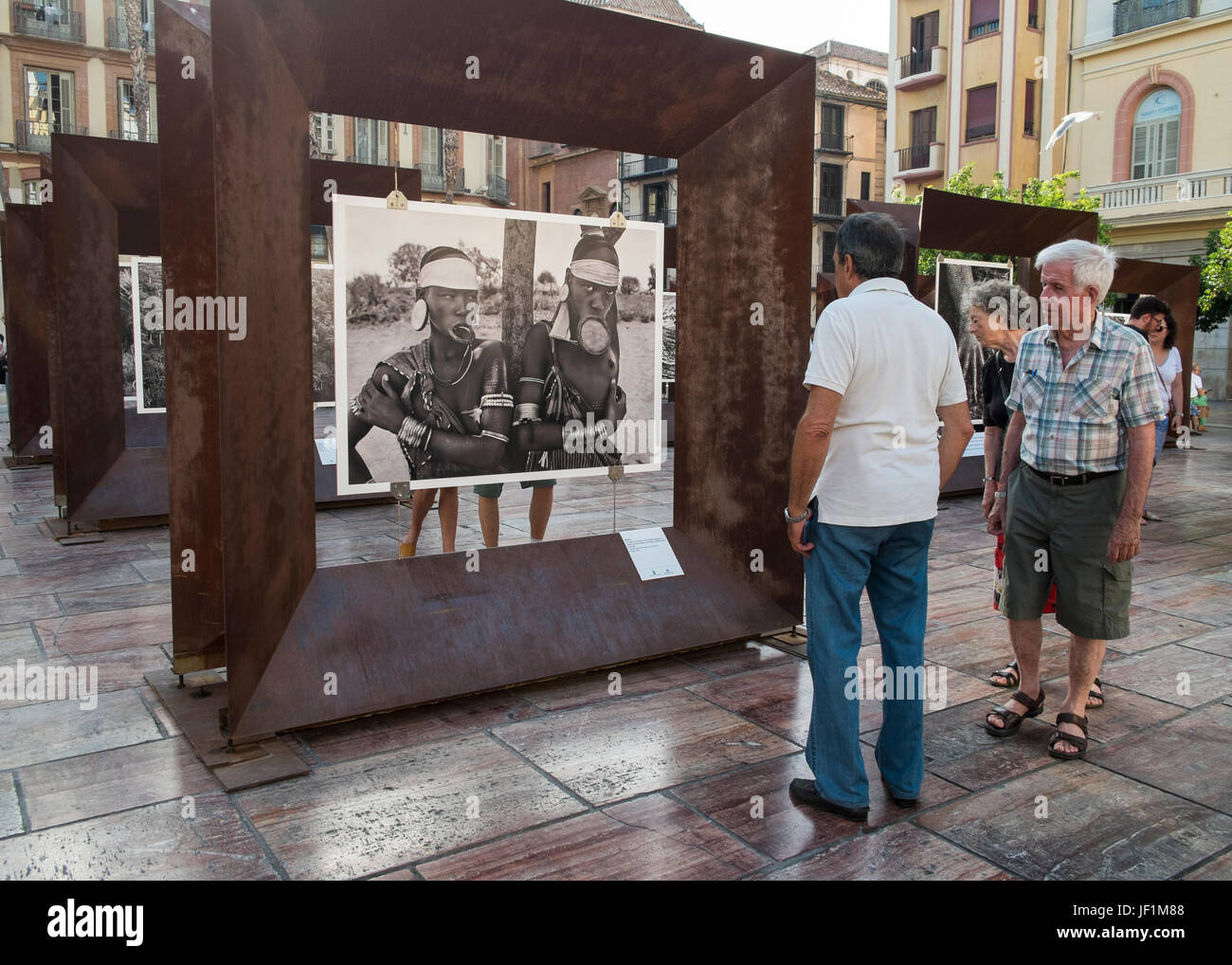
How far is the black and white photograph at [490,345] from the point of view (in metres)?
4.22

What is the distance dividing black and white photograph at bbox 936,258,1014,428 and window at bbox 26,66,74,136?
105ft

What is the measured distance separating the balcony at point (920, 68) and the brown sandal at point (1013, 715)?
33694 millimetres

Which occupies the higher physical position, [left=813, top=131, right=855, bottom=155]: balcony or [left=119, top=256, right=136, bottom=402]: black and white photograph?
[left=813, top=131, right=855, bottom=155]: balcony

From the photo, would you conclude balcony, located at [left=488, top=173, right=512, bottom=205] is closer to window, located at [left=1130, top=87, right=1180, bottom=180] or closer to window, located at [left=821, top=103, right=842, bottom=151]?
window, located at [left=821, top=103, right=842, bottom=151]

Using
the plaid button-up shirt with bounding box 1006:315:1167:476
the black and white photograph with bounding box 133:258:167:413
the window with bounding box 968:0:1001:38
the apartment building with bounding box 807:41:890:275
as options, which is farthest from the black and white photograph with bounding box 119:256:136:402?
the apartment building with bounding box 807:41:890:275

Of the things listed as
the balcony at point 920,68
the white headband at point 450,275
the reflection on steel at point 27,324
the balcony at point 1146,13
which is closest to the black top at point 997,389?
the white headband at point 450,275

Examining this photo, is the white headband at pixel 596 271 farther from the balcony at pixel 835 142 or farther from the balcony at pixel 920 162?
the balcony at pixel 835 142

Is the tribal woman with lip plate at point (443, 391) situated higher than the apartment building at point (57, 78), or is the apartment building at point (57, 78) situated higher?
the apartment building at point (57, 78)

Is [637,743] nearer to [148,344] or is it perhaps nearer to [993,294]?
[148,344]

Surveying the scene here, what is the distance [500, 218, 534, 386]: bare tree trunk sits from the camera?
452cm

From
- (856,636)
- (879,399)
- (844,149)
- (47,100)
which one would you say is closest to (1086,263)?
(879,399)

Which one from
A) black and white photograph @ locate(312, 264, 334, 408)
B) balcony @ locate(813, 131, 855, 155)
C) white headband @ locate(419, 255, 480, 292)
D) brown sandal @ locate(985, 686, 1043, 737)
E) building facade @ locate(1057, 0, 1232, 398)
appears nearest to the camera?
brown sandal @ locate(985, 686, 1043, 737)

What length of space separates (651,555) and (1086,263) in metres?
2.24
